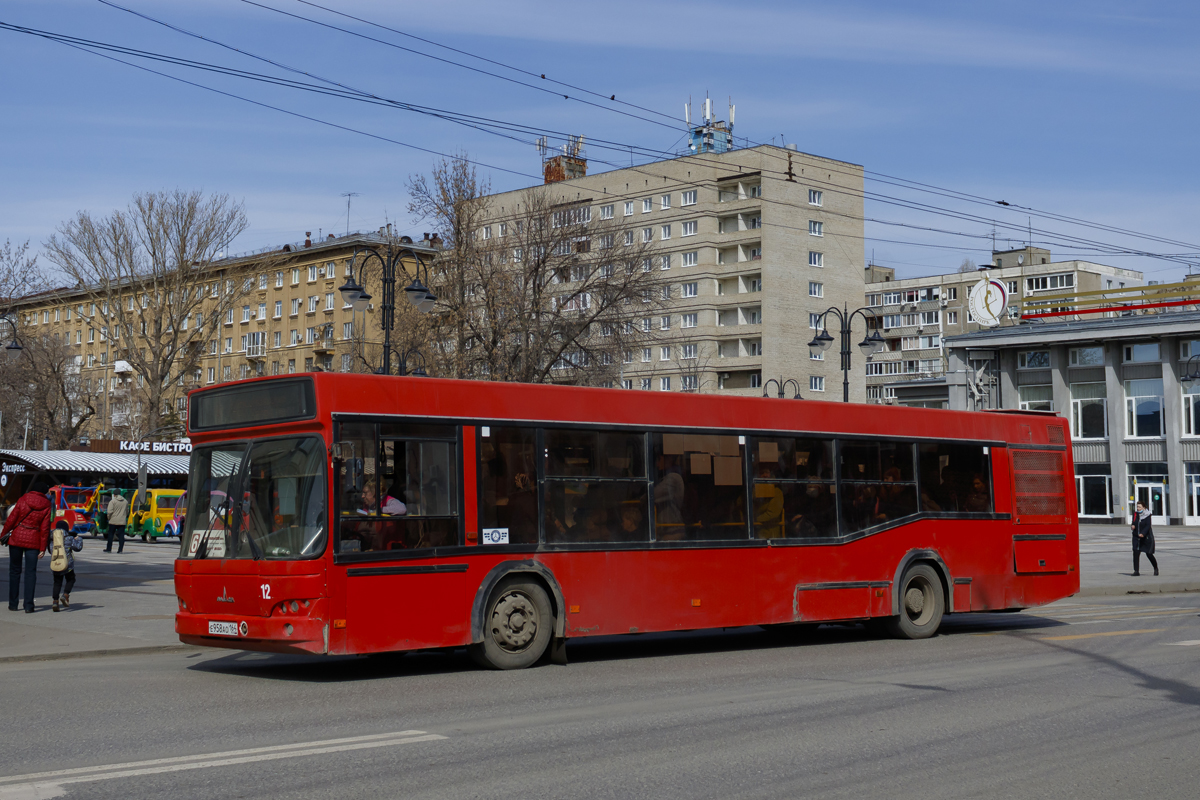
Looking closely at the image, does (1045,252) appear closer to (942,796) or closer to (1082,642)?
(1082,642)

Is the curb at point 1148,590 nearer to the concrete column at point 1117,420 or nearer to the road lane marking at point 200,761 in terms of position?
the road lane marking at point 200,761

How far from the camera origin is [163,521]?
48.6 metres

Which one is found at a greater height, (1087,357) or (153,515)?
(1087,357)

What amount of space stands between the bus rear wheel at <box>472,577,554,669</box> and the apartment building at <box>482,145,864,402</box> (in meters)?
72.4

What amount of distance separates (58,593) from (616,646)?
8.31 m

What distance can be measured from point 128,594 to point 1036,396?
55339 millimetres

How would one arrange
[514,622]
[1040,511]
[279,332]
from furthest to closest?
[279,332] → [1040,511] → [514,622]

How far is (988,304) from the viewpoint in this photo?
218 ft

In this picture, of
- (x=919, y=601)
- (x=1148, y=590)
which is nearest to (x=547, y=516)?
(x=919, y=601)

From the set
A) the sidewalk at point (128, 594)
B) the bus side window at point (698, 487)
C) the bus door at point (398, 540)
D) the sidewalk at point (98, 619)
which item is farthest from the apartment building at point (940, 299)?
the bus door at point (398, 540)

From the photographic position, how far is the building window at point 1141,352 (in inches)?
2454

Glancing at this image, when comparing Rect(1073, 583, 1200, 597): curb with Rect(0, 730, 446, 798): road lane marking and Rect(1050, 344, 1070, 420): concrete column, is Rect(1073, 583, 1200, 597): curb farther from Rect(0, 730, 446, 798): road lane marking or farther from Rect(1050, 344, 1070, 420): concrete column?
Rect(1050, 344, 1070, 420): concrete column

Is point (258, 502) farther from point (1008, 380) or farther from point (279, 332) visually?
point (279, 332)

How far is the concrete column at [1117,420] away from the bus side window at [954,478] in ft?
168
